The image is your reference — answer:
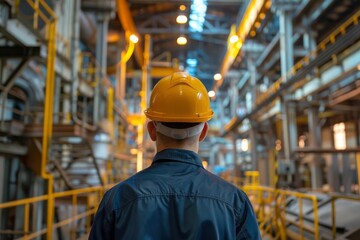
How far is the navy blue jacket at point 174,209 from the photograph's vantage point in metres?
1.23

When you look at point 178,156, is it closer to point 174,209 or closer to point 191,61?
point 174,209

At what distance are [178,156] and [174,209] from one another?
21 cm

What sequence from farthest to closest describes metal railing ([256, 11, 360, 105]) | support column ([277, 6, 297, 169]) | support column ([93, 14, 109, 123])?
1. support column ([93, 14, 109, 123])
2. support column ([277, 6, 297, 169])
3. metal railing ([256, 11, 360, 105])

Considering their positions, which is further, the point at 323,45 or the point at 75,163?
the point at 323,45

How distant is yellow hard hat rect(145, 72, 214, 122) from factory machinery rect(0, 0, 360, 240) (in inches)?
122

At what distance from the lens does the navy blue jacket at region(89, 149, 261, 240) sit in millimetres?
1229

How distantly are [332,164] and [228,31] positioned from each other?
976 cm

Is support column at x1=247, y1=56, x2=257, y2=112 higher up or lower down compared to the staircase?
higher up

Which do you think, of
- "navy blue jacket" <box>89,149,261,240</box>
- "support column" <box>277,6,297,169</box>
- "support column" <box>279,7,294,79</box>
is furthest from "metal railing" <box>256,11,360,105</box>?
"navy blue jacket" <box>89,149,261,240</box>

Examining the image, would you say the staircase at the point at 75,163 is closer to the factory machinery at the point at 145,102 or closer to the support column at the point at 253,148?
the factory machinery at the point at 145,102

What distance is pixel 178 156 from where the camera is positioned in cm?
138

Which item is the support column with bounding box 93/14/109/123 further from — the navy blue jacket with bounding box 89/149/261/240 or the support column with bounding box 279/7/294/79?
the navy blue jacket with bounding box 89/149/261/240

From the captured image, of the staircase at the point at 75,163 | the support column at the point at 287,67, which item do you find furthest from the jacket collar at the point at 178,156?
the support column at the point at 287,67

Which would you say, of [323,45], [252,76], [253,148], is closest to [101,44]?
[323,45]
